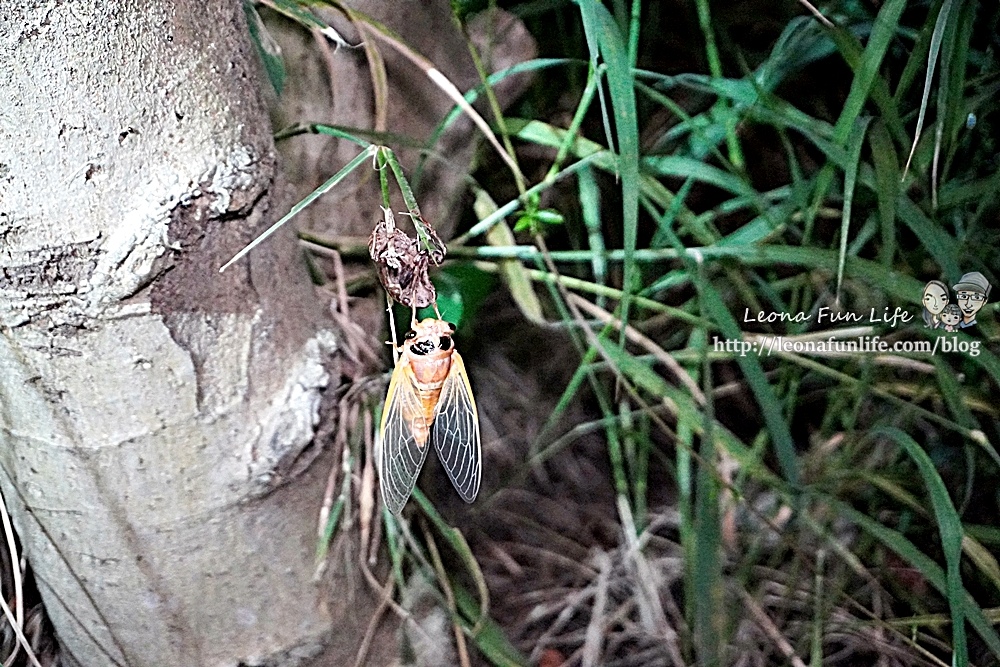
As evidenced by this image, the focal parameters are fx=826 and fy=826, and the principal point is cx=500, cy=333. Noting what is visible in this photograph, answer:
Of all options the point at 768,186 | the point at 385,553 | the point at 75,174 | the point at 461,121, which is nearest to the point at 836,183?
the point at 768,186

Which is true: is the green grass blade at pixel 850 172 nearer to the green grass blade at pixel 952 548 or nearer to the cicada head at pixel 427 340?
the green grass blade at pixel 952 548

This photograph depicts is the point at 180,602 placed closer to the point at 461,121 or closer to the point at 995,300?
the point at 461,121

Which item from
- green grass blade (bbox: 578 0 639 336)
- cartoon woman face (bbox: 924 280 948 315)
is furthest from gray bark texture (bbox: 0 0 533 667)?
cartoon woman face (bbox: 924 280 948 315)

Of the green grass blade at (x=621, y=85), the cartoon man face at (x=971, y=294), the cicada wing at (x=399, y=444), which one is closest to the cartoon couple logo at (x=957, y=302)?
the cartoon man face at (x=971, y=294)

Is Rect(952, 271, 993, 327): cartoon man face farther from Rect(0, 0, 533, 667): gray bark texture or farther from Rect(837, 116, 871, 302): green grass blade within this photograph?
Rect(0, 0, 533, 667): gray bark texture

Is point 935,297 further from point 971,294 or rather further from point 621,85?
point 621,85

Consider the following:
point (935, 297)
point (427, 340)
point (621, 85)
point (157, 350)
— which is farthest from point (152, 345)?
point (935, 297)
